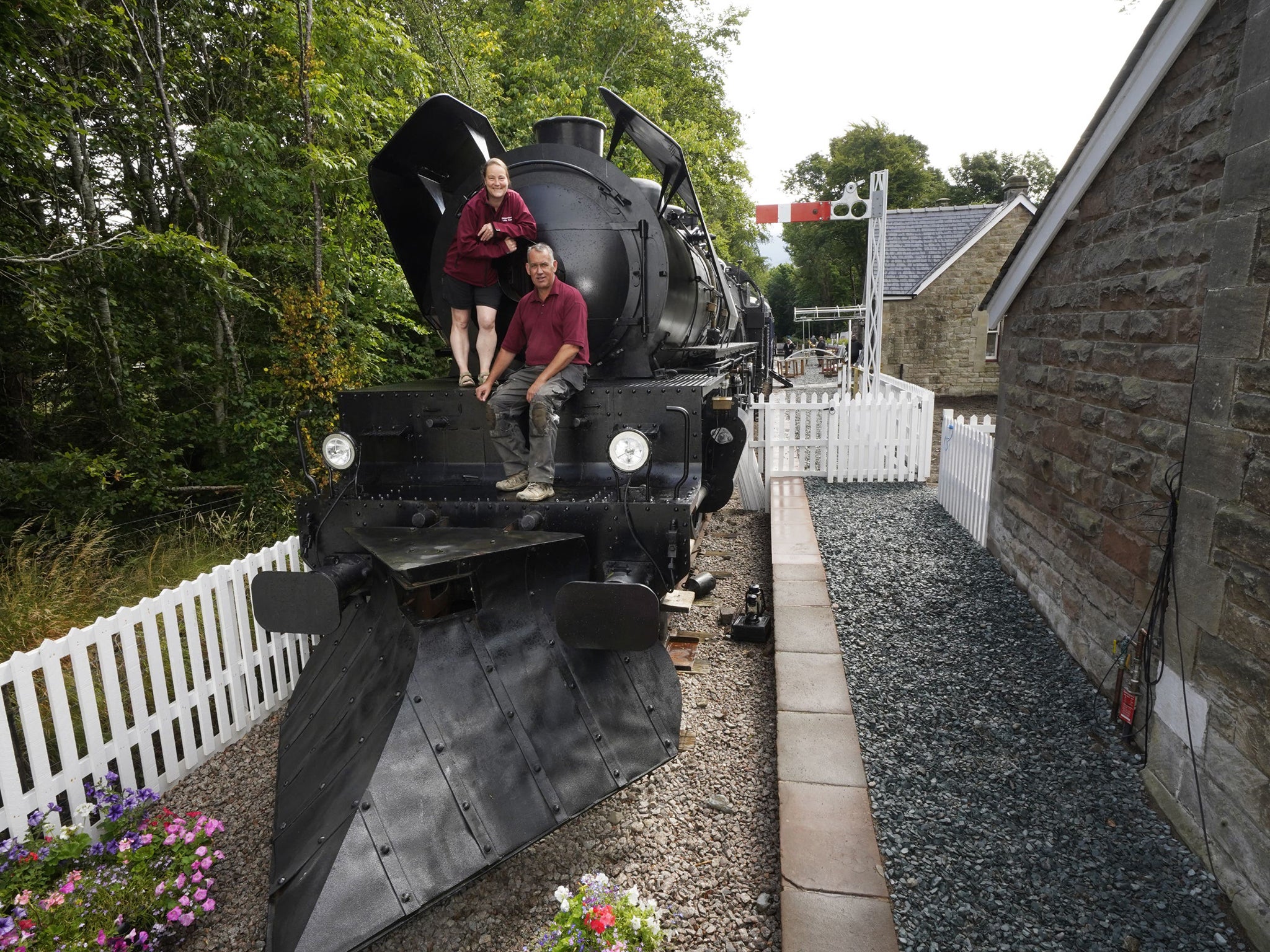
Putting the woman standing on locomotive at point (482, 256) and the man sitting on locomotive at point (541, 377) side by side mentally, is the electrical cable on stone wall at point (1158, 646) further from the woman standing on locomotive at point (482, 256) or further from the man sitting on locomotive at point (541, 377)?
the woman standing on locomotive at point (482, 256)

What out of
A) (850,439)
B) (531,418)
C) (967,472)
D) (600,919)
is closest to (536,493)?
(531,418)

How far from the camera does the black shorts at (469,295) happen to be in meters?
4.00

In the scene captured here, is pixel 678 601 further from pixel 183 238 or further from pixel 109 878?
pixel 183 238

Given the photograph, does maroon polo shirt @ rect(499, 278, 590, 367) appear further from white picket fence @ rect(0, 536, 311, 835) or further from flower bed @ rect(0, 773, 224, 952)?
flower bed @ rect(0, 773, 224, 952)

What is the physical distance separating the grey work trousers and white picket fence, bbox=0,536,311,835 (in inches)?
73.6

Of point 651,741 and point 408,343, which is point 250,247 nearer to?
point 408,343

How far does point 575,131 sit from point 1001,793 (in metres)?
4.51

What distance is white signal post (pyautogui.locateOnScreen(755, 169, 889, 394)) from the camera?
10711mm

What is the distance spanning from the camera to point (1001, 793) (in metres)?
2.99

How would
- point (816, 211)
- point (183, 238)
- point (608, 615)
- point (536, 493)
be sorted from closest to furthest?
point (608, 615)
point (536, 493)
point (183, 238)
point (816, 211)

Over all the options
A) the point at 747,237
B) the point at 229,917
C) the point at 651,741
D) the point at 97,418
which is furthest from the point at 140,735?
the point at 747,237

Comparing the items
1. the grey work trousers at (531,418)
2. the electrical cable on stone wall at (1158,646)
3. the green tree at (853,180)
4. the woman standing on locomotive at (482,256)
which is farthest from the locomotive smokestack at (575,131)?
the green tree at (853,180)

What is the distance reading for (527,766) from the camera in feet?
8.60

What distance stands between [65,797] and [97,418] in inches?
256
